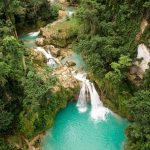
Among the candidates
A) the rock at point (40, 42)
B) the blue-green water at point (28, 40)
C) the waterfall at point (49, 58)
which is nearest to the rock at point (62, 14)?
the blue-green water at point (28, 40)

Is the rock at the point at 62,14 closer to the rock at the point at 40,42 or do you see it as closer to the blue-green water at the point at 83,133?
the rock at the point at 40,42

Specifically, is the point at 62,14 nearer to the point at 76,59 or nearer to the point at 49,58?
the point at 76,59

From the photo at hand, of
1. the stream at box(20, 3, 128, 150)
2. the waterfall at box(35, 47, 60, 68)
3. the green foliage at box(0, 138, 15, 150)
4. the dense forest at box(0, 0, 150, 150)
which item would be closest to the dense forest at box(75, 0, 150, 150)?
the dense forest at box(0, 0, 150, 150)

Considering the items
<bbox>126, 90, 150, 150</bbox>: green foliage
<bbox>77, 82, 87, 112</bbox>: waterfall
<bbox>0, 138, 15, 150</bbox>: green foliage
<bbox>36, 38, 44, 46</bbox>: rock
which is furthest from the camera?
<bbox>36, 38, 44, 46</bbox>: rock

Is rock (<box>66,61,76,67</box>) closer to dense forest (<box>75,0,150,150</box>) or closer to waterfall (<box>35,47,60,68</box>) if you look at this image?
waterfall (<box>35,47,60,68</box>)

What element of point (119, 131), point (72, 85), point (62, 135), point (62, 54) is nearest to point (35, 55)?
point (62, 54)
